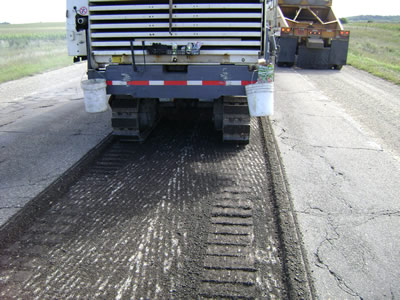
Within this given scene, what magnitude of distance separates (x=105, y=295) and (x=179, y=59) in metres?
3.72

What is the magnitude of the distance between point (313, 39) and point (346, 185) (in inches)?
477

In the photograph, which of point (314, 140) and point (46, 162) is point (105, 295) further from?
point (314, 140)

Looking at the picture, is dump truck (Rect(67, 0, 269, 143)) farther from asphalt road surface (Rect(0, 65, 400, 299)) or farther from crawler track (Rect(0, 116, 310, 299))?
asphalt road surface (Rect(0, 65, 400, 299))

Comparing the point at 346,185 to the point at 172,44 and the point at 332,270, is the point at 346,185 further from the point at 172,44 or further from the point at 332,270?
the point at 172,44

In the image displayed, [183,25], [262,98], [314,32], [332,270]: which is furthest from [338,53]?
[332,270]

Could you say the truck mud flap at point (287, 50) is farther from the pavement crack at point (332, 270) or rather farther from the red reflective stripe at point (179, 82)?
the pavement crack at point (332, 270)

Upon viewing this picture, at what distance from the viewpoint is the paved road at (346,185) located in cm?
322

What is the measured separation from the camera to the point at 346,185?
16.0ft

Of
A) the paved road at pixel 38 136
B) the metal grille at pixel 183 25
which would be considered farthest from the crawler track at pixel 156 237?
the metal grille at pixel 183 25

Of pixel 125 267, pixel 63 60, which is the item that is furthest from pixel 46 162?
pixel 63 60

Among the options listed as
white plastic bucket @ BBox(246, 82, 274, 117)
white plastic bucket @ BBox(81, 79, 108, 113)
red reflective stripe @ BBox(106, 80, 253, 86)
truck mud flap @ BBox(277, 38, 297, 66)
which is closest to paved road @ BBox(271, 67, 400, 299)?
white plastic bucket @ BBox(246, 82, 274, 117)

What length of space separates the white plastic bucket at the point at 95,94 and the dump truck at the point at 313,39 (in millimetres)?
11453

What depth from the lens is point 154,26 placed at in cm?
545

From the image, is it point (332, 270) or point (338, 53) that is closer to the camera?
point (332, 270)
